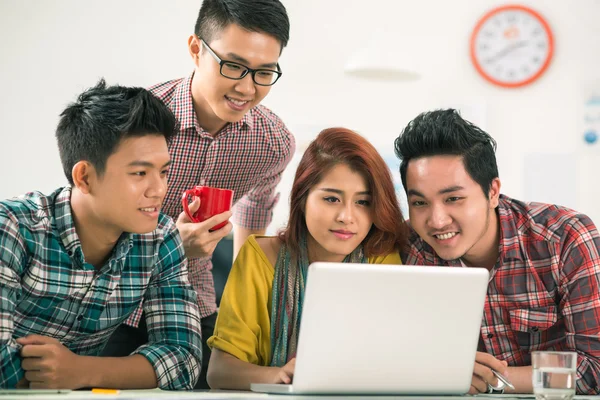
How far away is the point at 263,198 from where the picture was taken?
270 centimetres

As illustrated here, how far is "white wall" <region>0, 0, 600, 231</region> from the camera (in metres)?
3.80

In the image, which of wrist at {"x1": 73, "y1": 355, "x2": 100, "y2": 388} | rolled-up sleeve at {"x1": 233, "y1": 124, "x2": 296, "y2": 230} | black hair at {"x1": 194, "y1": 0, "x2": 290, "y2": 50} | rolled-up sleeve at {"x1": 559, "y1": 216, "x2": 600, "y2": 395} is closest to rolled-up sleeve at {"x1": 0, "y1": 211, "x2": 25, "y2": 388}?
wrist at {"x1": 73, "y1": 355, "x2": 100, "y2": 388}

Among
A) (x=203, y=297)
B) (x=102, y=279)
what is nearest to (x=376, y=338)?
(x=102, y=279)

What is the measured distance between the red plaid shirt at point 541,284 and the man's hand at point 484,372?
34cm

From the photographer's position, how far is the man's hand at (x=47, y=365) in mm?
1478

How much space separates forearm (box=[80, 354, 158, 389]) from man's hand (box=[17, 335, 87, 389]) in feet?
0.10

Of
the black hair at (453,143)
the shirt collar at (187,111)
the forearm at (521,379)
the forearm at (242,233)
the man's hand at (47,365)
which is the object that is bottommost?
the forearm at (521,379)

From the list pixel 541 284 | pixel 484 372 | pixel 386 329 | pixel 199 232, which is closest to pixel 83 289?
pixel 199 232

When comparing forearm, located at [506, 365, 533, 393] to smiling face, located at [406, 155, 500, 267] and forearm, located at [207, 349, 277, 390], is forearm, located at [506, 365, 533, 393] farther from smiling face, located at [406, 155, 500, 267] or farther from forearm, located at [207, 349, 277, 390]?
forearm, located at [207, 349, 277, 390]

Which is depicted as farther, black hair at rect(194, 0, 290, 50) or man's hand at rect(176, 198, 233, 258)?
black hair at rect(194, 0, 290, 50)

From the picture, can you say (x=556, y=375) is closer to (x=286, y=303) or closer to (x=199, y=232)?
(x=286, y=303)

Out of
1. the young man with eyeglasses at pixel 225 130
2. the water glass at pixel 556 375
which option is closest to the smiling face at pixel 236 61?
the young man with eyeglasses at pixel 225 130

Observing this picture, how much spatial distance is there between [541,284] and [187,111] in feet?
3.89

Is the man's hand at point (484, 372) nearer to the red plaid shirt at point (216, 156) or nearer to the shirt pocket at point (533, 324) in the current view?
the shirt pocket at point (533, 324)
